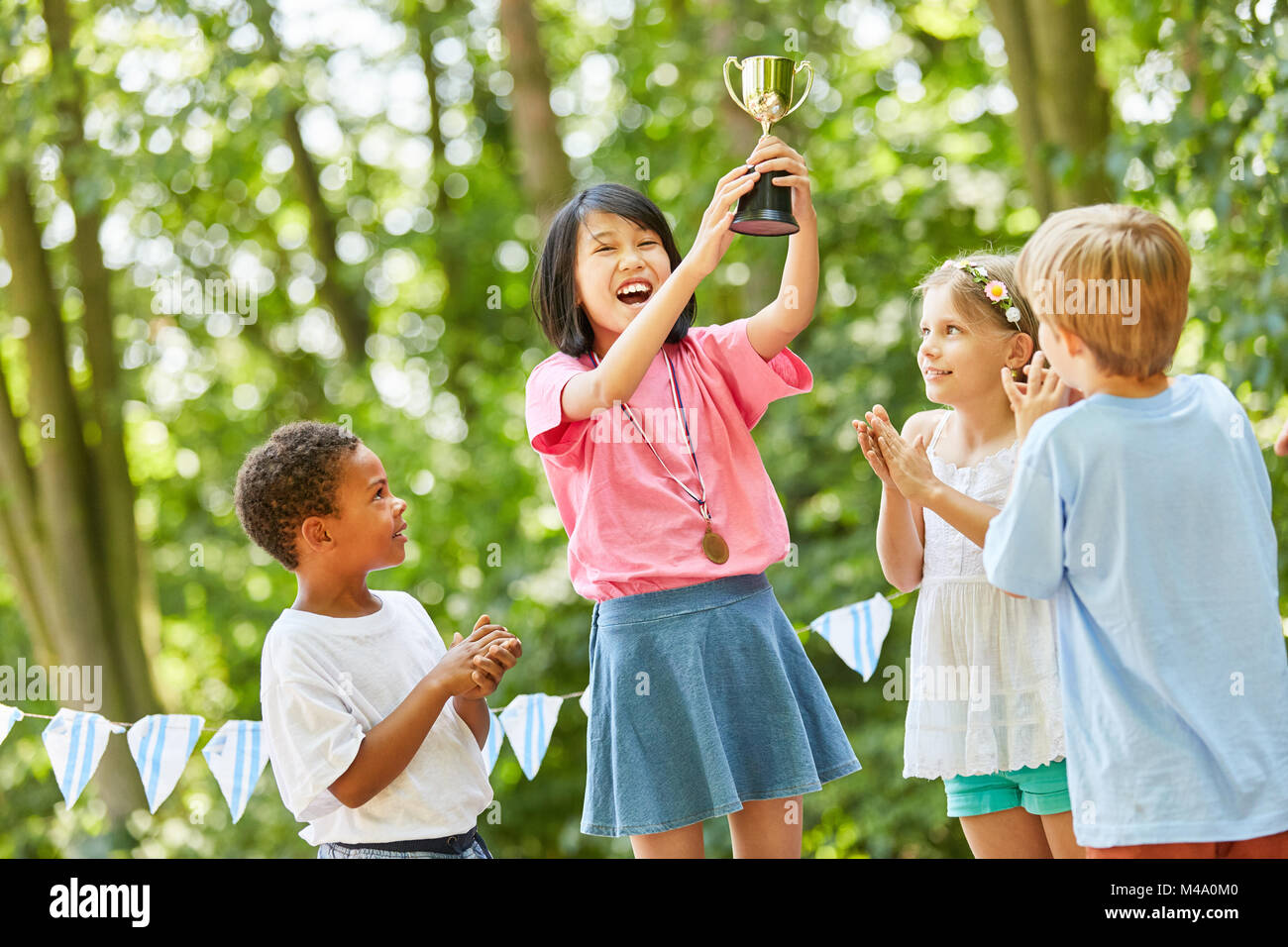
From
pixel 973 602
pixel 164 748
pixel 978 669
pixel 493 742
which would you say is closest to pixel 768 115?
pixel 973 602

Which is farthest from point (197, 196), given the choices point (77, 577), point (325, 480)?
point (325, 480)

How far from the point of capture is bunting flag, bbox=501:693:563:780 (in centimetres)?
332

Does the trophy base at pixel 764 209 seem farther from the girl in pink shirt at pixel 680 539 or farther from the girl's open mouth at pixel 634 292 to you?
the girl's open mouth at pixel 634 292

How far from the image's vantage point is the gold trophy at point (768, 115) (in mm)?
2256

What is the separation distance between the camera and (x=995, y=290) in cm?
235

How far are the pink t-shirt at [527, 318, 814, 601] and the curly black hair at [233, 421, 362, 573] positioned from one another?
1.37 feet

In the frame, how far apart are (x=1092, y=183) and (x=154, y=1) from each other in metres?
5.65

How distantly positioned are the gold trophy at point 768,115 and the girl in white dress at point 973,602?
38 centimetres

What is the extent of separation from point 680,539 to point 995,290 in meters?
0.75

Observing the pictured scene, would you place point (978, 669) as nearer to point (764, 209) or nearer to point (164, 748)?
point (764, 209)

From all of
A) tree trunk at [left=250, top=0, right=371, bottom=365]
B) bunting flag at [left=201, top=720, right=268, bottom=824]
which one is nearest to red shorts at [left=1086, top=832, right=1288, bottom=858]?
bunting flag at [left=201, top=720, right=268, bottom=824]

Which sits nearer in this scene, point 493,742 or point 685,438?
point 685,438
